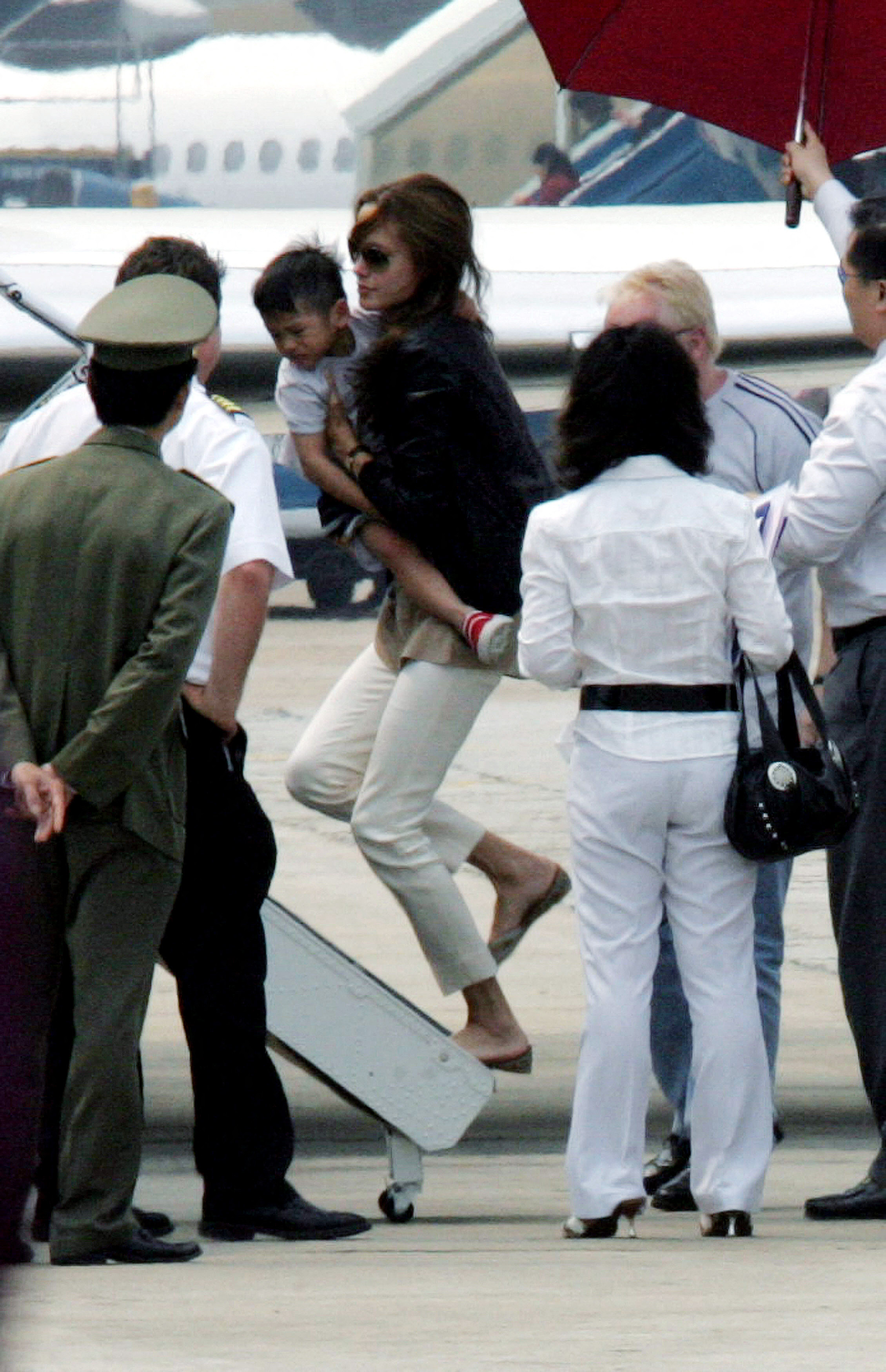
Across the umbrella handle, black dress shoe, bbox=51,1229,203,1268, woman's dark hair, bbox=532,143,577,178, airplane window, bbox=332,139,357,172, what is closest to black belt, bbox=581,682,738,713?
black dress shoe, bbox=51,1229,203,1268

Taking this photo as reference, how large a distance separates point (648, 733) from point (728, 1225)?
930 mm

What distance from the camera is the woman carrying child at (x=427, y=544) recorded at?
5469 mm

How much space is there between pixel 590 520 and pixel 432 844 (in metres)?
1.23

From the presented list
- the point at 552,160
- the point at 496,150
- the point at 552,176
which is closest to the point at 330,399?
the point at 552,176

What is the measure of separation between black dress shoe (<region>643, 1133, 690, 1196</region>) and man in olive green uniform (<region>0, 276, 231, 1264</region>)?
1287 millimetres

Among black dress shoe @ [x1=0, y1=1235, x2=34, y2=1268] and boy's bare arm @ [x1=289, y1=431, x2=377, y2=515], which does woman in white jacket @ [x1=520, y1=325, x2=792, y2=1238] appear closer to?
boy's bare arm @ [x1=289, y1=431, x2=377, y2=515]

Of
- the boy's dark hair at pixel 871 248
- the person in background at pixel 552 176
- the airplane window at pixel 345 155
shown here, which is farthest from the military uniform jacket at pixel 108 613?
the airplane window at pixel 345 155

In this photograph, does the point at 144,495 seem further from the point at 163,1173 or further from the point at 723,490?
the point at 163,1173

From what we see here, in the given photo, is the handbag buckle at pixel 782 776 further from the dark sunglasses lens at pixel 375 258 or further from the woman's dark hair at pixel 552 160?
the woman's dark hair at pixel 552 160

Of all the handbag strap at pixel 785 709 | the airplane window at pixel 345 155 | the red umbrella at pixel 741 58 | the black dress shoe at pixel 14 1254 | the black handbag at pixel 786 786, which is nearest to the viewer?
the black dress shoe at pixel 14 1254

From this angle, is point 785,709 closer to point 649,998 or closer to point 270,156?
point 649,998

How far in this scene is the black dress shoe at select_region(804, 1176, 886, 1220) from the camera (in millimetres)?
5125

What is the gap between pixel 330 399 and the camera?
222 inches

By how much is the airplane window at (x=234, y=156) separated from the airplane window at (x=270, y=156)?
0.50ft
